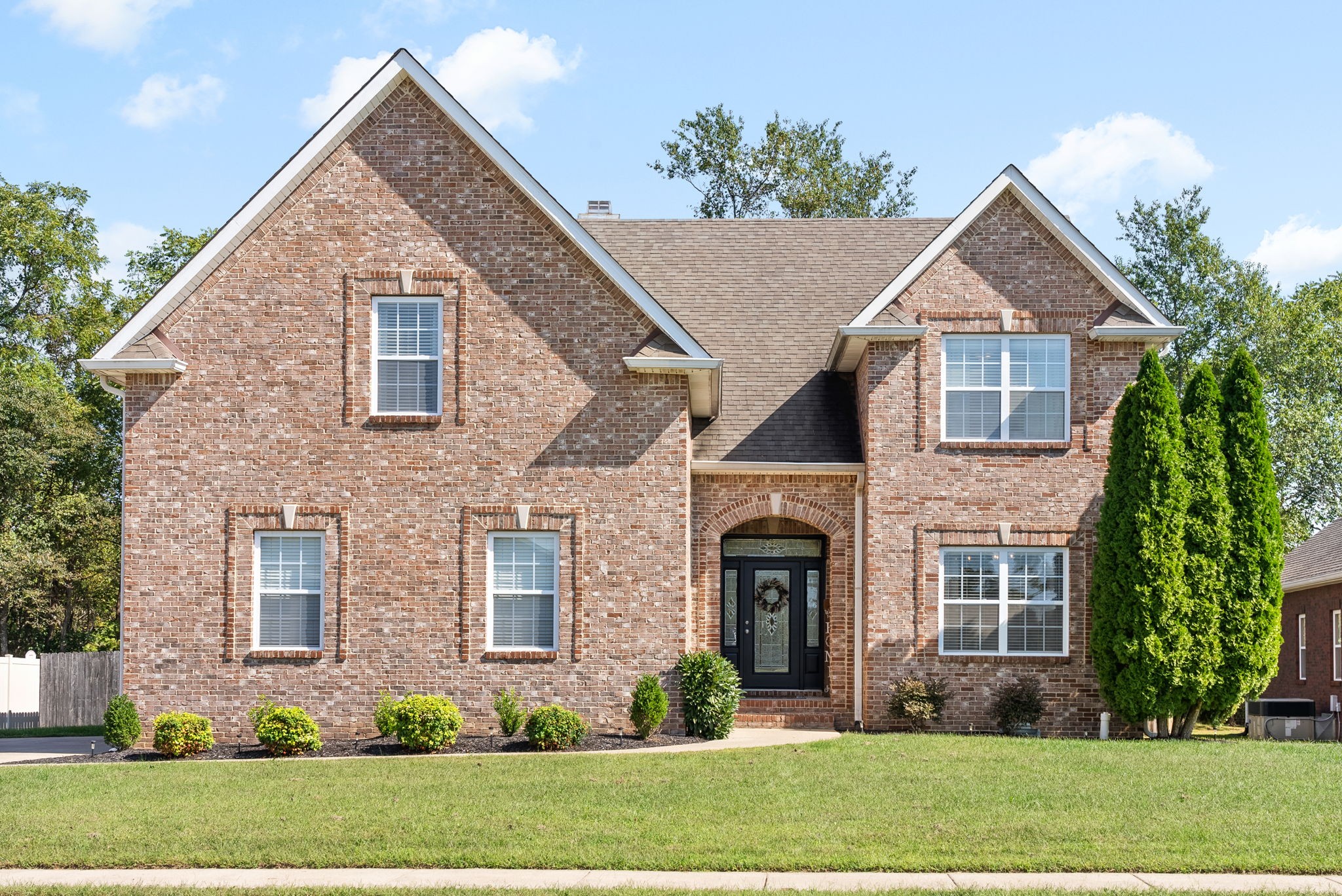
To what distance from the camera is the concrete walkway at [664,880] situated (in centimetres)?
869

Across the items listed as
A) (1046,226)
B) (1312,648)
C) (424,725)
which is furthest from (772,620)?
(1312,648)

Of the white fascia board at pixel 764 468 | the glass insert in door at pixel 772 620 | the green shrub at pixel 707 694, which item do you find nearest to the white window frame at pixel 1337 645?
the glass insert in door at pixel 772 620

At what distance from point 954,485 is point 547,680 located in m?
6.66

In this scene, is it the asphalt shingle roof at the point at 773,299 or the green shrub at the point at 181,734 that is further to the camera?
the asphalt shingle roof at the point at 773,299

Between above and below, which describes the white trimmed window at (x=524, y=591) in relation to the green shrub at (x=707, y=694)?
above

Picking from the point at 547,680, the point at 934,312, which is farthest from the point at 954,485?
the point at 547,680

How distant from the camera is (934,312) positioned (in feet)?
62.3

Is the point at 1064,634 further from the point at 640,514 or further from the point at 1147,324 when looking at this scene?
the point at 640,514

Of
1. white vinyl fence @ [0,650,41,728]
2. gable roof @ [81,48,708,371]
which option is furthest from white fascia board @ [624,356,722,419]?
white vinyl fence @ [0,650,41,728]

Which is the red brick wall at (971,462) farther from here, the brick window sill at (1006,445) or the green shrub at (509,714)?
the green shrub at (509,714)

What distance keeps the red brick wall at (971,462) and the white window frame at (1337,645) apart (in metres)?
9.59

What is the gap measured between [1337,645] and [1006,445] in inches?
439

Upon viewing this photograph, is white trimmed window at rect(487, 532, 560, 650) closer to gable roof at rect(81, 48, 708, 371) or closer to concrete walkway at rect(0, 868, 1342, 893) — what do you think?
gable roof at rect(81, 48, 708, 371)

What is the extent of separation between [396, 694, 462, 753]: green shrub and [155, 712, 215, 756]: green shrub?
2.56 metres
